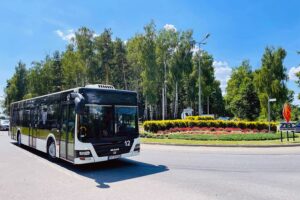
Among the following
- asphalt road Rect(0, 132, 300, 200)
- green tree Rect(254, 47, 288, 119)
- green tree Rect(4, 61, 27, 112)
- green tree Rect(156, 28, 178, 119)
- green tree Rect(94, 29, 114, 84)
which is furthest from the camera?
green tree Rect(4, 61, 27, 112)

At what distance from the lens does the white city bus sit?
31.0 ft

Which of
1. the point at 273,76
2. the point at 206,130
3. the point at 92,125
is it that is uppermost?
the point at 273,76

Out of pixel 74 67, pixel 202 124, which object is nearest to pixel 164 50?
pixel 74 67

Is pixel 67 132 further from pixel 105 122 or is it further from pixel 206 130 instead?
pixel 206 130

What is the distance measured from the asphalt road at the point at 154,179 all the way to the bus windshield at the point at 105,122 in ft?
4.29

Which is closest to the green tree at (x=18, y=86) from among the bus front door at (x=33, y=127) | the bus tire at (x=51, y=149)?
the bus front door at (x=33, y=127)

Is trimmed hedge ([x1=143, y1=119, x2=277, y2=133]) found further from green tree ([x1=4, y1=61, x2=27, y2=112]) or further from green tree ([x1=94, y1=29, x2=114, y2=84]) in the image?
green tree ([x1=4, y1=61, x2=27, y2=112])

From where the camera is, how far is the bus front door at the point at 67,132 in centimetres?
976

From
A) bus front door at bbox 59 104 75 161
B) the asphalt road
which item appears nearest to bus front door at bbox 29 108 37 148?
the asphalt road

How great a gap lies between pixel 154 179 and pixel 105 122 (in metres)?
2.81

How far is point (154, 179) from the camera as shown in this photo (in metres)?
8.40

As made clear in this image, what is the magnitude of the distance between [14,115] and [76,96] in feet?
38.2

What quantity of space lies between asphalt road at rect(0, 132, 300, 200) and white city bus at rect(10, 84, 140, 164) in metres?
0.68

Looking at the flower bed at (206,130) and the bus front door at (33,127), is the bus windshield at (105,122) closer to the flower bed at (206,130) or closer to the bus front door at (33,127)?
the bus front door at (33,127)
